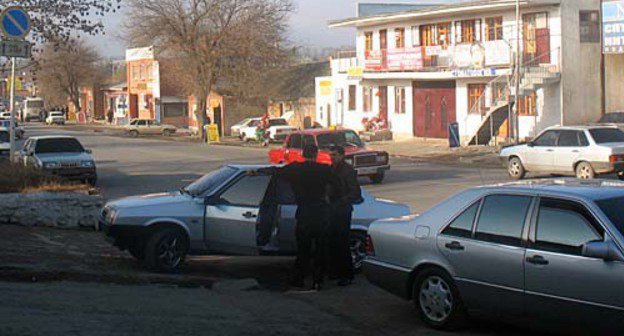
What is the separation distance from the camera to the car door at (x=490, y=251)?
7.18 metres

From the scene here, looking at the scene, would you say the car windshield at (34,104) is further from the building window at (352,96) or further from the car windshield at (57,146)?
the car windshield at (57,146)

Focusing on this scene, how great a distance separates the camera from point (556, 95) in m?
38.2

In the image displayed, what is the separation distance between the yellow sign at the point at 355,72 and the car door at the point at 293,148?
22.8 meters

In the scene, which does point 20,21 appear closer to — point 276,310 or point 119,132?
point 276,310

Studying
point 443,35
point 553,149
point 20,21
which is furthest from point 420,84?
point 20,21

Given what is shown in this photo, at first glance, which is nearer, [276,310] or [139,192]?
[276,310]

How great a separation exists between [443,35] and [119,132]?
38942 mm

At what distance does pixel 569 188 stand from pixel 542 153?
57.7ft

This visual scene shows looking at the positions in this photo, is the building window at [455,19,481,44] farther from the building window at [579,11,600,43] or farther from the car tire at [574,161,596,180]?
the car tire at [574,161,596,180]

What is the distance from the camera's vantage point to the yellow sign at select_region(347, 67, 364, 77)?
48281 millimetres

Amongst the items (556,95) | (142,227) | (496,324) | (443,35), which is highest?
(443,35)

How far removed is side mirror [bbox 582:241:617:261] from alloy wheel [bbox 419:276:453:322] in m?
1.52

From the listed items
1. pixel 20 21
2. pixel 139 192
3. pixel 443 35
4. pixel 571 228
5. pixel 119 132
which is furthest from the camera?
pixel 119 132

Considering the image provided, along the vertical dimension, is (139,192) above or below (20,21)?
below
